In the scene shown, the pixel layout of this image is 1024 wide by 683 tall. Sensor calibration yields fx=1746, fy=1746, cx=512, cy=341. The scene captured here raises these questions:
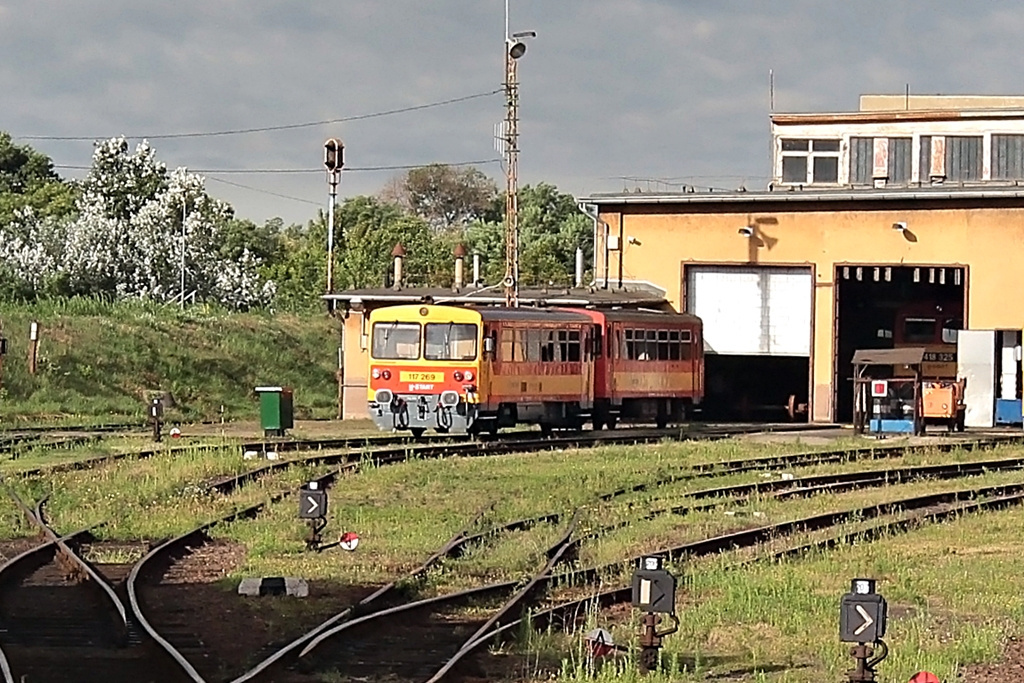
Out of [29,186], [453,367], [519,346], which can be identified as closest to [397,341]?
[453,367]

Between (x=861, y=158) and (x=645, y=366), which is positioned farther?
(x=861, y=158)

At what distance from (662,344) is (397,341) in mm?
8121

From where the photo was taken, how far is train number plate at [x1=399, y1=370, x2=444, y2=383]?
1240 inches

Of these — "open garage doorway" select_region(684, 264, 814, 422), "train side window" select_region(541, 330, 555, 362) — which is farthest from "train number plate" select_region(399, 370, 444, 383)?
"open garage doorway" select_region(684, 264, 814, 422)

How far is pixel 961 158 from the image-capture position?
161 ft

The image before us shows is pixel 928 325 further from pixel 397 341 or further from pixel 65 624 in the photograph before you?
pixel 65 624

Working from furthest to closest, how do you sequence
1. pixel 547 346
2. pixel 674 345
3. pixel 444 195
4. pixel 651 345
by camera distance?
pixel 444 195 < pixel 674 345 < pixel 651 345 < pixel 547 346

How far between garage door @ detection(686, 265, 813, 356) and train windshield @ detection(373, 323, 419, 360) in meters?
13.6

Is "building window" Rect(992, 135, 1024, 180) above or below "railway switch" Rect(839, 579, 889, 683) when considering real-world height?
above

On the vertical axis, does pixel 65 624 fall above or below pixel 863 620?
below

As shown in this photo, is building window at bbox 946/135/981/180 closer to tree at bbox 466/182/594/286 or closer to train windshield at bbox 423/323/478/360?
train windshield at bbox 423/323/478/360

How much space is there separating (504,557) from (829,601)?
325 centimetres

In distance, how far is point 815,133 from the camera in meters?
49.7

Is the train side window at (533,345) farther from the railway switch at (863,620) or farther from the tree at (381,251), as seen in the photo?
the tree at (381,251)
